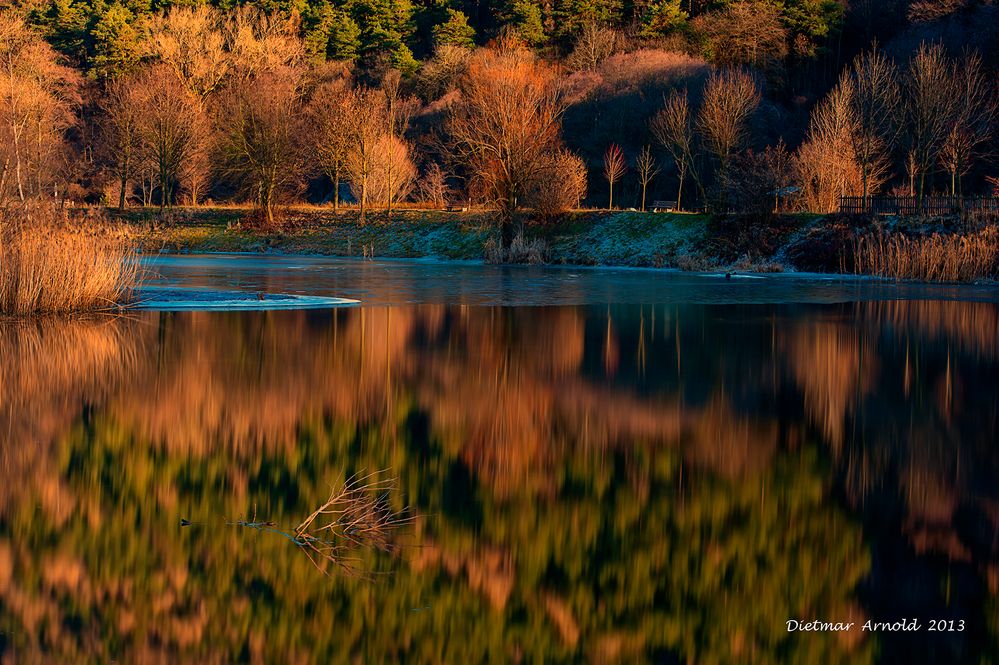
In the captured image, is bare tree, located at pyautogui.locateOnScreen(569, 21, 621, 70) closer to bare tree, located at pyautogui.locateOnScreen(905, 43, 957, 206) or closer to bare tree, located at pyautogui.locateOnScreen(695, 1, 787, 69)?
bare tree, located at pyautogui.locateOnScreen(695, 1, 787, 69)

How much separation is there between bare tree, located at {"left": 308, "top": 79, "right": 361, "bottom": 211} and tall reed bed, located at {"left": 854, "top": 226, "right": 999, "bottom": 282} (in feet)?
134

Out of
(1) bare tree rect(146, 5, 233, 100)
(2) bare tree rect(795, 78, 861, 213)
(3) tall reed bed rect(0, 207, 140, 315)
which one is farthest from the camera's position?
(1) bare tree rect(146, 5, 233, 100)

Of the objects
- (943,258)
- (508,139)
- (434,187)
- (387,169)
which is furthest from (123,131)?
(943,258)

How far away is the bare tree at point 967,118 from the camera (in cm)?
6372

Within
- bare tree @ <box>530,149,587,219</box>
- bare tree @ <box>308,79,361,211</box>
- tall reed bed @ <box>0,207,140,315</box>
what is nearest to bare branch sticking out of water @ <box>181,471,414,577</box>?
tall reed bed @ <box>0,207,140,315</box>

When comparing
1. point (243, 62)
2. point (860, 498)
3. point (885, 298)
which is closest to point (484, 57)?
point (243, 62)

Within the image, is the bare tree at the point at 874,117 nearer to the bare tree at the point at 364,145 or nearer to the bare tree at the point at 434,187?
the bare tree at the point at 434,187

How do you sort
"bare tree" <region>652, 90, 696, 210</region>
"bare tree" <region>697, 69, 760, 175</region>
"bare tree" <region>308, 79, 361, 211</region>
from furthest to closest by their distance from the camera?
"bare tree" <region>308, 79, 361, 211</region>
"bare tree" <region>652, 90, 696, 210</region>
"bare tree" <region>697, 69, 760, 175</region>

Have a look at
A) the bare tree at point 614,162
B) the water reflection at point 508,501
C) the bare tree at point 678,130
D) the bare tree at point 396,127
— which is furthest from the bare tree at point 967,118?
the water reflection at point 508,501

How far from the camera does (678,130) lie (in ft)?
236

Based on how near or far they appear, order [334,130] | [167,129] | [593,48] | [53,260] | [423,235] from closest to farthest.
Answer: [53,260]
[423,235]
[334,130]
[167,129]
[593,48]

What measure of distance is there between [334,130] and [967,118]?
40.7 m

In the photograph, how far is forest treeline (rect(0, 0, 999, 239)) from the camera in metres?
63.5

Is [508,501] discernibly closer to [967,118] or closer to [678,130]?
[967,118]
